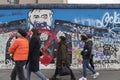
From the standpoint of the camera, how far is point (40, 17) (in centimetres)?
1612

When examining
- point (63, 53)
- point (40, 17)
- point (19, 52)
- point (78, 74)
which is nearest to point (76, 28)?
point (40, 17)

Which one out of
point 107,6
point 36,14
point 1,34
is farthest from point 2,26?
point 107,6

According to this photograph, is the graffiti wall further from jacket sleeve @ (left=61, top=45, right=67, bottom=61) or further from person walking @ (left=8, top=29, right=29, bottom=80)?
person walking @ (left=8, top=29, right=29, bottom=80)

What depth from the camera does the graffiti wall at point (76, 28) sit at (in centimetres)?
1605

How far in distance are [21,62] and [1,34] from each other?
179 inches

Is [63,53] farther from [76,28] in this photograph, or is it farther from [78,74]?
[76,28]

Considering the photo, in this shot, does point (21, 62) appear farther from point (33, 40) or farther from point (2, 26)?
point (2, 26)

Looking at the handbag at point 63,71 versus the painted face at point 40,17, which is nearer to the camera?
the handbag at point 63,71

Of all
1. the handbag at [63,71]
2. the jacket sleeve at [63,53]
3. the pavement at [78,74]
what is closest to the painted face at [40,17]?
the pavement at [78,74]

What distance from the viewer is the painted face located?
16109 mm

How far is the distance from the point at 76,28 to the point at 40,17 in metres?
1.45

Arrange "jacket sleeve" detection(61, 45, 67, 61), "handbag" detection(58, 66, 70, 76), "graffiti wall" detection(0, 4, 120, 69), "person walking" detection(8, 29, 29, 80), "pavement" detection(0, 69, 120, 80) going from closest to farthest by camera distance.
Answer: "person walking" detection(8, 29, 29, 80), "jacket sleeve" detection(61, 45, 67, 61), "handbag" detection(58, 66, 70, 76), "pavement" detection(0, 69, 120, 80), "graffiti wall" detection(0, 4, 120, 69)

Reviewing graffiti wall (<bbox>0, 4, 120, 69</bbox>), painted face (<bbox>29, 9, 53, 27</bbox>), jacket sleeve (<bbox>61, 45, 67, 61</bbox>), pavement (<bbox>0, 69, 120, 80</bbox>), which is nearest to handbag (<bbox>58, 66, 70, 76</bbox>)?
jacket sleeve (<bbox>61, 45, 67, 61</bbox>)

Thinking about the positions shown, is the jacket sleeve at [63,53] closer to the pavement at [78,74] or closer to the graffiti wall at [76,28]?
the pavement at [78,74]
